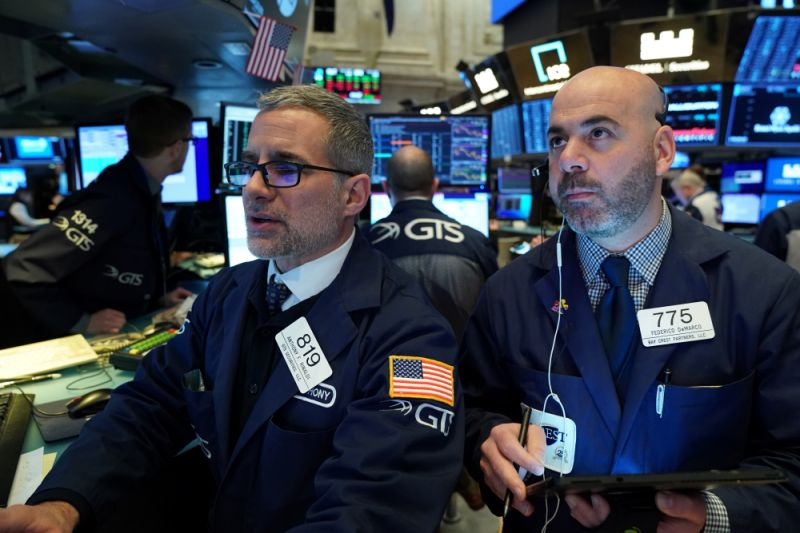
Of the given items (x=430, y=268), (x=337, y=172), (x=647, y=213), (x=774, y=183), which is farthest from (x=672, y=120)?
(x=337, y=172)

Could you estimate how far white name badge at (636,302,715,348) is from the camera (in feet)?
3.67

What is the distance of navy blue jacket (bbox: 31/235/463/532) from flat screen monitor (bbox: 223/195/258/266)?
135 centimetres

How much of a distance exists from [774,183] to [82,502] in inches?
264

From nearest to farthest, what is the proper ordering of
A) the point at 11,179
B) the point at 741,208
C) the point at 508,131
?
the point at 741,208
the point at 508,131
the point at 11,179

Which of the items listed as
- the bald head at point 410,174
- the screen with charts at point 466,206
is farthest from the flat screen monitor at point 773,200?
the bald head at point 410,174

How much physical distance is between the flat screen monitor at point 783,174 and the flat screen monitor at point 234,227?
5.73 metres

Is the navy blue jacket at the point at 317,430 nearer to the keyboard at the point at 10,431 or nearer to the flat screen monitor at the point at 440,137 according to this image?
the keyboard at the point at 10,431

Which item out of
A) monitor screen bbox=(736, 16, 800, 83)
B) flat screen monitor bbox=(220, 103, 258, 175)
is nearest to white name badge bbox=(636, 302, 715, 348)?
flat screen monitor bbox=(220, 103, 258, 175)

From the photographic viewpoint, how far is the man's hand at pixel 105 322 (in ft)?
7.00

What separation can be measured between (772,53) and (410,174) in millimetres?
4039

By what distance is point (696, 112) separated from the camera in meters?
4.98

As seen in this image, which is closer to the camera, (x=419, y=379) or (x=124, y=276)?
(x=419, y=379)

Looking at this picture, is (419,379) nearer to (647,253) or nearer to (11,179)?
(647,253)

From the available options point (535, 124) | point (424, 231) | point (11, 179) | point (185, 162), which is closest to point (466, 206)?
point (424, 231)
